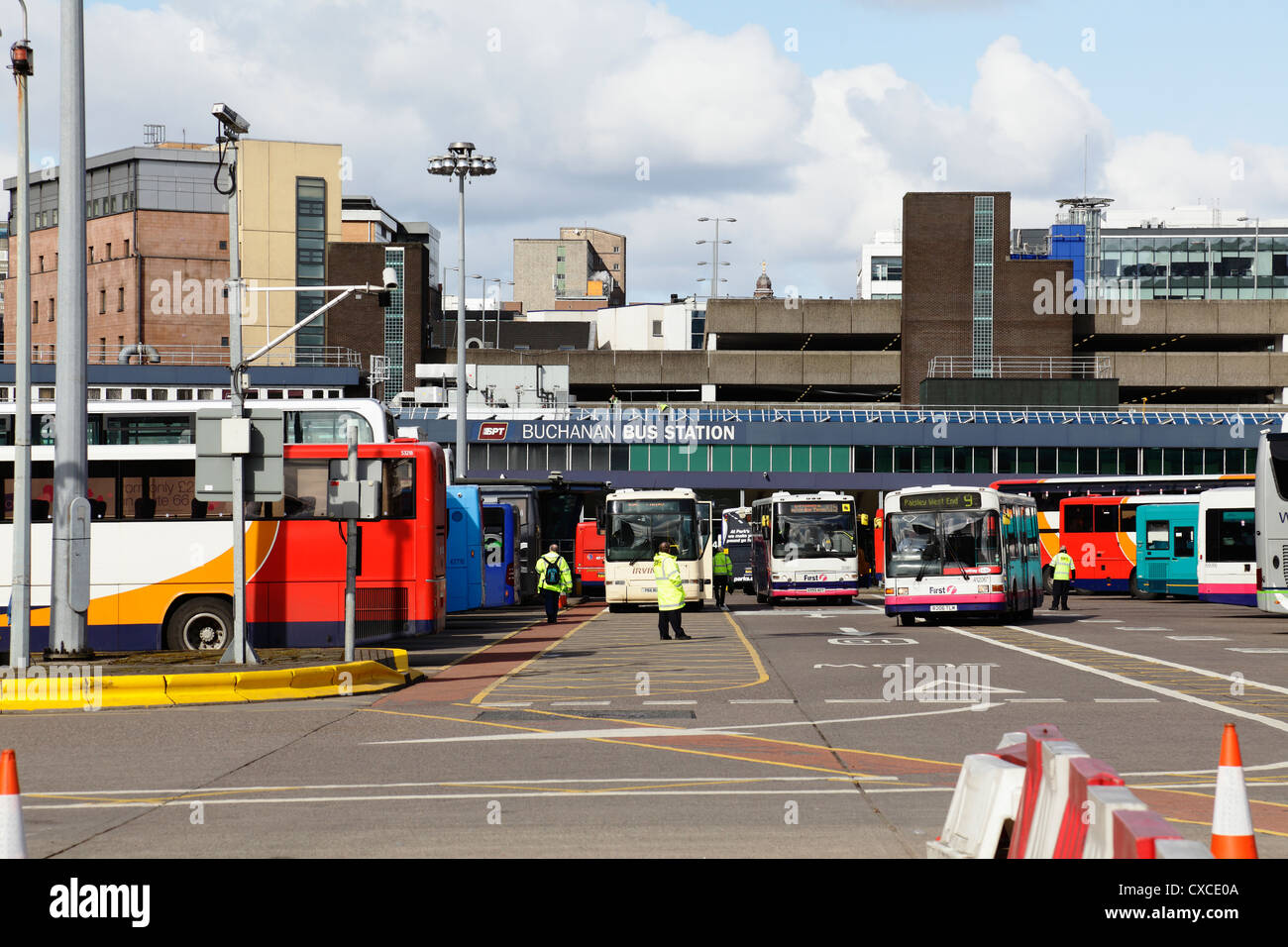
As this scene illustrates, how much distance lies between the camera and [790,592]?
146ft

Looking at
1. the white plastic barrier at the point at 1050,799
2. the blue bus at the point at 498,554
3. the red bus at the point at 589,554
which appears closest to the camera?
the white plastic barrier at the point at 1050,799

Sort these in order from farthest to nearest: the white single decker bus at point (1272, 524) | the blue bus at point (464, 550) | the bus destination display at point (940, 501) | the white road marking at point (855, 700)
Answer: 1. the blue bus at point (464, 550)
2. the bus destination display at point (940, 501)
3. the white single decker bus at point (1272, 524)
4. the white road marking at point (855, 700)

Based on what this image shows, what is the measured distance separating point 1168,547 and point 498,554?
2123 cm

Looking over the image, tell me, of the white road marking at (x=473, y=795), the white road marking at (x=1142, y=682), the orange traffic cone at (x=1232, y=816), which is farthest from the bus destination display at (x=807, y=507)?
the orange traffic cone at (x=1232, y=816)

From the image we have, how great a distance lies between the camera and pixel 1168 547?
4803 cm

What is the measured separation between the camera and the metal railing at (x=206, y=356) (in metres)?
86.1

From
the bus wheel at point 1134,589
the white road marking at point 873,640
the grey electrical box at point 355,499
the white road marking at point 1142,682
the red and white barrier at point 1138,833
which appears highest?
the grey electrical box at point 355,499

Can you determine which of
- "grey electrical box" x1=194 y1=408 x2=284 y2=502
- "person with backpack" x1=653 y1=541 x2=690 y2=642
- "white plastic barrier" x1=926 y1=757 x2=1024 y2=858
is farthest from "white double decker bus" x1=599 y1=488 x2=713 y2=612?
"white plastic barrier" x1=926 y1=757 x2=1024 y2=858

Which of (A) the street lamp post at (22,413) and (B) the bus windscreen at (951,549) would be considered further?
(B) the bus windscreen at (951,549)

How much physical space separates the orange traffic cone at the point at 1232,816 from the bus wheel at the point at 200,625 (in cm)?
1946

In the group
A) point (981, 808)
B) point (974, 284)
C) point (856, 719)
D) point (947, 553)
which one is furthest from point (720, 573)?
point (974, 284)

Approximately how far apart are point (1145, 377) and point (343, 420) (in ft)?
290

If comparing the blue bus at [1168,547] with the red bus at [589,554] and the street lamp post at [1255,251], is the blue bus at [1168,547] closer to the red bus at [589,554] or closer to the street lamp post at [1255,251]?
the red bus at [589,554]

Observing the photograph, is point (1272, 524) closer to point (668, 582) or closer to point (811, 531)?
point (668, 582)
